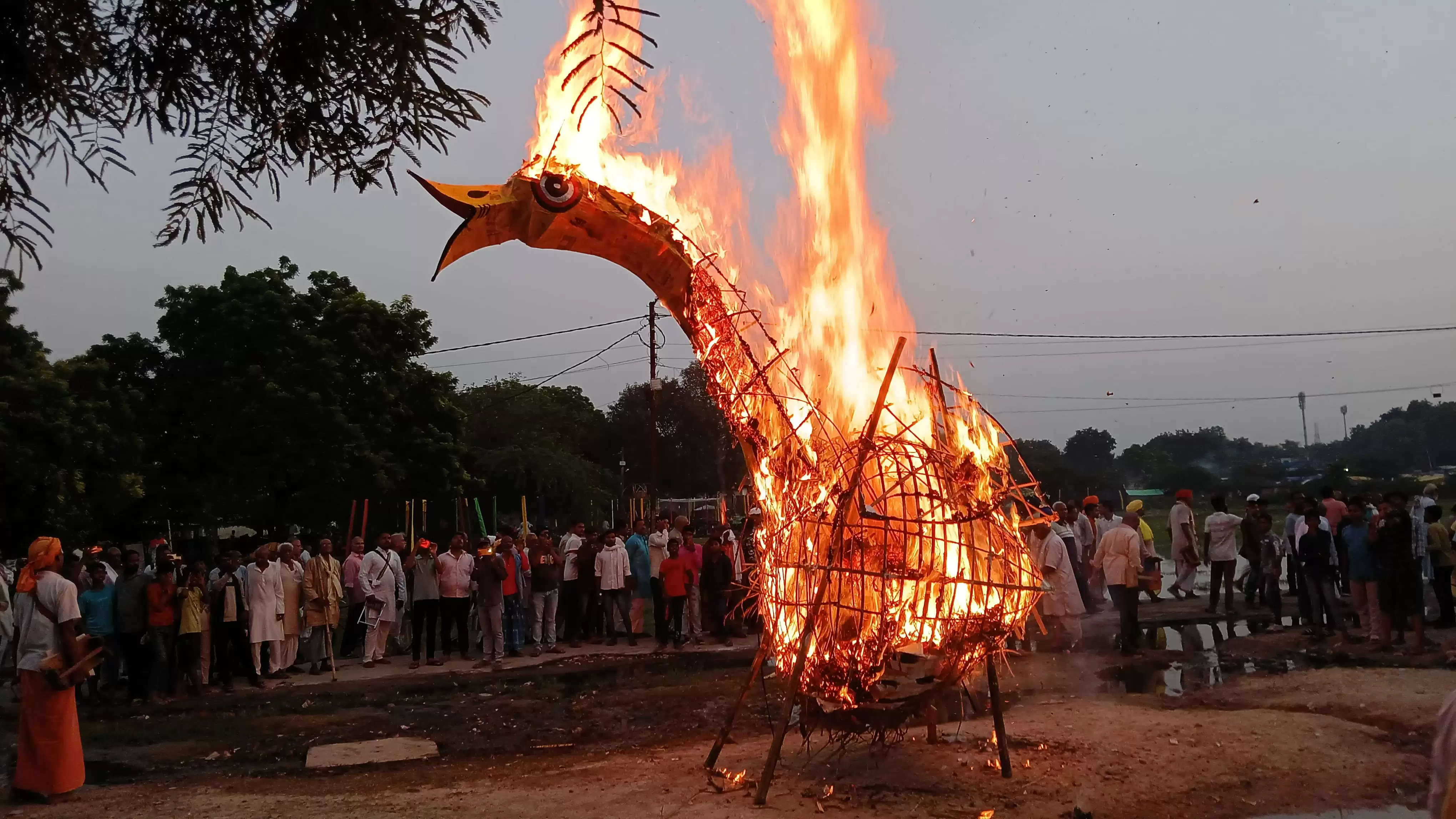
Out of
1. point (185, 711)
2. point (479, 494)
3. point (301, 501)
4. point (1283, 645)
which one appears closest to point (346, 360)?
Result: point (301, 501)

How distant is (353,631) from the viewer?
13.9 metres

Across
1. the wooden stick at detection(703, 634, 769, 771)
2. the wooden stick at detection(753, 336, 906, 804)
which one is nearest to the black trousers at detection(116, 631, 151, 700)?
the wooden stick at detection(703, 634, 769, 771)

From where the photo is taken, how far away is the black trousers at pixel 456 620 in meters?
13.1

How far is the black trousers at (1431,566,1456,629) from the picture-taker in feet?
38.5

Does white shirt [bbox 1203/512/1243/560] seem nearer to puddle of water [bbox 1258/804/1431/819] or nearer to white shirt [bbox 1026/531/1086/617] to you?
white shirt [bbox 1026/531/1086/617]

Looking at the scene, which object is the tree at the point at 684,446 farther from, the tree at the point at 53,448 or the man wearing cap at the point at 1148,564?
the man wearing cap at the point at 1148,564

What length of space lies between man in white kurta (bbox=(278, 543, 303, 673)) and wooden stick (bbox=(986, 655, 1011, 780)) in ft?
29.4

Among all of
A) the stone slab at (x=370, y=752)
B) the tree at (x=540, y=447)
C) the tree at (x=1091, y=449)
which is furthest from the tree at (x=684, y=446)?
the stone slab at (x=370, y=752)

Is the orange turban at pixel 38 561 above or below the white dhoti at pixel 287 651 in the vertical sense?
above

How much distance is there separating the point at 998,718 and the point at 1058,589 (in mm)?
5847

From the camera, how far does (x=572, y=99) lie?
559 centimetres

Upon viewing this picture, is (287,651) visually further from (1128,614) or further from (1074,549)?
(1074,549)

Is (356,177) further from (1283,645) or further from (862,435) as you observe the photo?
(1283,645)

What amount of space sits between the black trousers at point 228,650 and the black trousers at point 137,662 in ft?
2.39
